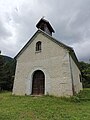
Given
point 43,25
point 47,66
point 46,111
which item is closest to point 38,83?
point 47,66

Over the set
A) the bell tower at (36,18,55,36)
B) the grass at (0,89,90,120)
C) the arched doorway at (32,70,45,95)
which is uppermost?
the bell tower at (36,18,55,36)

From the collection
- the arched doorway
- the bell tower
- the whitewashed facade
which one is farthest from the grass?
the bell tower

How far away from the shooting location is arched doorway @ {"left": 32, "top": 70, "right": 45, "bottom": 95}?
550 inches

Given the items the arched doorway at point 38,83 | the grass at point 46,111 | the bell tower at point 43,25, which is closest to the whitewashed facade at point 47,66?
the arched doorway at point 38,83

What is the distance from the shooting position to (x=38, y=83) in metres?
14.4

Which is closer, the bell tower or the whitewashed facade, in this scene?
the whitewashed facade

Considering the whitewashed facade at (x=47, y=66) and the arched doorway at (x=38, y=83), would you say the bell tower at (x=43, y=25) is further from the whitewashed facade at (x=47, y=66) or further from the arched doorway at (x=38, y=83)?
the arched doorway at (x=38, y=83)

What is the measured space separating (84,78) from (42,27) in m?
21.8

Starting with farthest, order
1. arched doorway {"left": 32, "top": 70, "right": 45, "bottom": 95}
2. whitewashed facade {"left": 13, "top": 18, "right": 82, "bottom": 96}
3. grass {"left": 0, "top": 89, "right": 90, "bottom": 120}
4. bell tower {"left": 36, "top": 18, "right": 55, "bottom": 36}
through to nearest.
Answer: bell tower {"left": 36, "top": 18, "right": 55, "bottom": 36} → arched doorway {"left": 32, "top": 70, "right": 45, "bottom": 95} → whitewashed facade {"left": 13, "top": 18, "right": 82, "bottom": 96} → grass {"left": 0, "top": 89, "right": 90, "bottom": 120}

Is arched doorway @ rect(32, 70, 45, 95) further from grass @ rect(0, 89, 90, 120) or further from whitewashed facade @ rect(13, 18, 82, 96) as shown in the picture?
grass @ rect(0, 89, 90, 120)

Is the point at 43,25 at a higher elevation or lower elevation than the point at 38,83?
higher

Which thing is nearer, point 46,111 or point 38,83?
point 46,111

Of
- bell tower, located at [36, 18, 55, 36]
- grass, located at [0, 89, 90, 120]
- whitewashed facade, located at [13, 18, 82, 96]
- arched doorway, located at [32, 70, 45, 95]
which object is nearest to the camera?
grass, located at [0, 89, 90, 120]

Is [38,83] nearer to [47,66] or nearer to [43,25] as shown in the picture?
[47,66]
